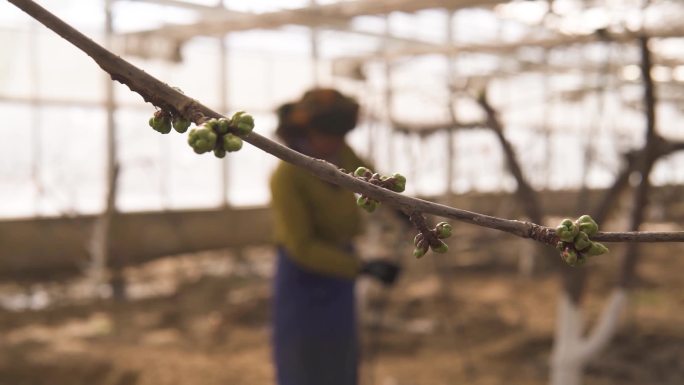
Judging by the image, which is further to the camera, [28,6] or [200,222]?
[200,222]

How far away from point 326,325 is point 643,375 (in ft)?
7.32

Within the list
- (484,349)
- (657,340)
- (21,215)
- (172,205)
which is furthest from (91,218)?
(657,340)

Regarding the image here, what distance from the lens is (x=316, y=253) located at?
2.12m

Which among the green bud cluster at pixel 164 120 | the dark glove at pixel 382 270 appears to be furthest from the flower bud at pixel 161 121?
the dark glove at pixel 382 270

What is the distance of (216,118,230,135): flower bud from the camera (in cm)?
47

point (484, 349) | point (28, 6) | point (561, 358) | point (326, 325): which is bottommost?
point (484, 349)

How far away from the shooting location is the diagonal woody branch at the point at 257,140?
47 centimetres

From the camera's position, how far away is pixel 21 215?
6660mm

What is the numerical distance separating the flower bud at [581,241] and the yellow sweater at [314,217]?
59.5 inches

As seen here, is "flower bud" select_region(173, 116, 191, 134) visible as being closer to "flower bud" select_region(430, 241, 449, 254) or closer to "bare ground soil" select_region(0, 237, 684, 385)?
"flower bud" select_region(430, 241, 449, 254)

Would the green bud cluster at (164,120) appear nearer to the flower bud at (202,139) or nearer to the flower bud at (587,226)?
the flower bud at (202,139)

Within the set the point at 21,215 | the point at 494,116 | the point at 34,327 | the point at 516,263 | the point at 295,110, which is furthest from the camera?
the point at 516,263

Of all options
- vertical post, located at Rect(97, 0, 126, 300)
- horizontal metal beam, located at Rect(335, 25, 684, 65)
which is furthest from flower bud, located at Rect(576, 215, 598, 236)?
vertical post, located at Rect(97, 0, 126, 300)

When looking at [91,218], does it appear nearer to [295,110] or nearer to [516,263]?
[516,263]
